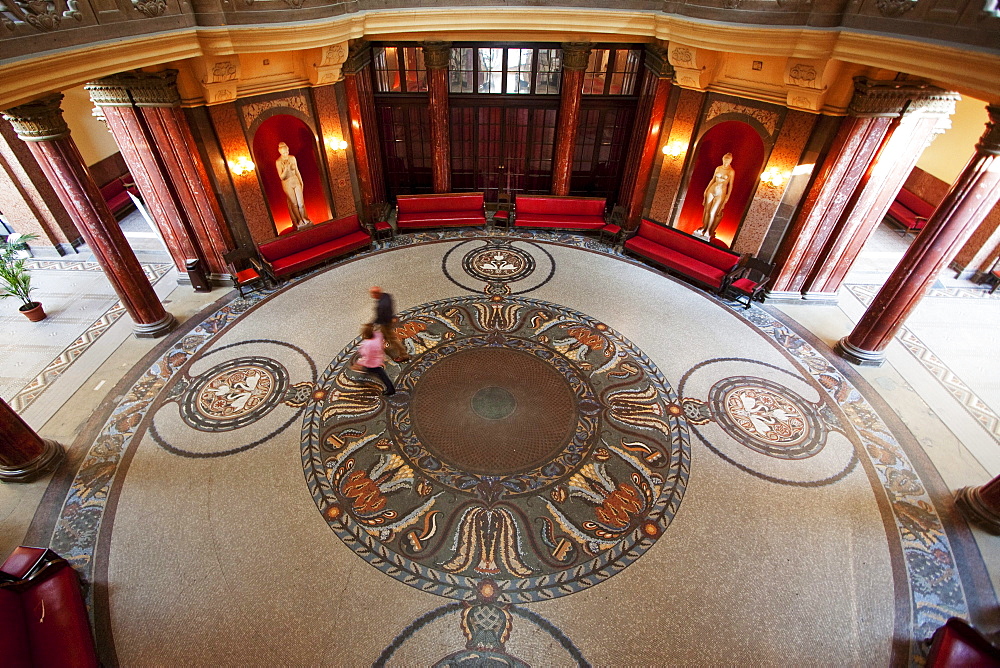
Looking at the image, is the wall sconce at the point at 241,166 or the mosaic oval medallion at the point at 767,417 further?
the wall sconce at the point at 241,166

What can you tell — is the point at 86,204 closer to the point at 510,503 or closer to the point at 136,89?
the point at 136,89

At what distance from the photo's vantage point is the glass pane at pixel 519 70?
35.1 feet

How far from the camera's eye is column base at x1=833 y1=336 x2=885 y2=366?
768 cm

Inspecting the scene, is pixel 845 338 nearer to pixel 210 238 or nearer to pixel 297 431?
pixel 297 431

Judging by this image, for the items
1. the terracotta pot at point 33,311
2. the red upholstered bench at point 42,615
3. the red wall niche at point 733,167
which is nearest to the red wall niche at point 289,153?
the terracotta pot at point 33,311

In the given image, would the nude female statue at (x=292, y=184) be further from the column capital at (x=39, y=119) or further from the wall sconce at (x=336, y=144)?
the column capital at (x=39, y=119)

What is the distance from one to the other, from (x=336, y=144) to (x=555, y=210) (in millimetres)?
5162

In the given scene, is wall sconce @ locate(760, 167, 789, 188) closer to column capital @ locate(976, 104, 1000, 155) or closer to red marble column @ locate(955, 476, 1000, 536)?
column capital @ locate(976, 104, 1000, 155)

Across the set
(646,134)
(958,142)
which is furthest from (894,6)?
(958,142)

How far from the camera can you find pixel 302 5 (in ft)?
24.3

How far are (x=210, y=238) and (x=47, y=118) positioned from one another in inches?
124

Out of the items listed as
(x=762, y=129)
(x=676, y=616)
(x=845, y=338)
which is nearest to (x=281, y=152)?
(x=762, y=129)

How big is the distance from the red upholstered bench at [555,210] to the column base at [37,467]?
898cm

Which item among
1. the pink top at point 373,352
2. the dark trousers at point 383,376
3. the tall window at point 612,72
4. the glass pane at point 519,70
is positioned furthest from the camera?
the glass pane at point 519,70
